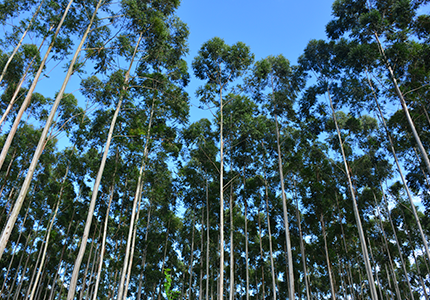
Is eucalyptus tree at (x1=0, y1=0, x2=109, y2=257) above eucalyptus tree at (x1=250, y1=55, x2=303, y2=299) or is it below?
below

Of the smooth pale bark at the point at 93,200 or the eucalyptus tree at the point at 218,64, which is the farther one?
the eucalyptus tree at the point at 218,64

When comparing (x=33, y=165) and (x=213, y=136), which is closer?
(x=33, y=165)

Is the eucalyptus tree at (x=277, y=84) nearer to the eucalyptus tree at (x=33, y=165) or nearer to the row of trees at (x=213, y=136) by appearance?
the row of trees at (x=213, y=136)

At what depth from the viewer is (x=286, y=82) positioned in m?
13.2

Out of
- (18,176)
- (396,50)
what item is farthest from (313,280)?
(18,176)

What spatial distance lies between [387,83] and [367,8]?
347 cm

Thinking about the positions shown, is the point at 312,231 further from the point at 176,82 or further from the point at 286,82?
the point at 176,82

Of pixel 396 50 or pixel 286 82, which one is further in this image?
pixel 286 82

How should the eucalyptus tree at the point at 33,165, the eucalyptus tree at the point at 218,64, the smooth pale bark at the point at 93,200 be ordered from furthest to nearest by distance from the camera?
1. the eucalyptus tree at the point at 218,64
2. the smooth pale bark at the point at 93,200
3. the eucalyptus tree at the point at 33,165

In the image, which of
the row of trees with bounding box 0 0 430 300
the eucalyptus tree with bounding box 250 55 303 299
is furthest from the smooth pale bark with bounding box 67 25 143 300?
the eucalyptus tree with bounding box 250 55 303 299

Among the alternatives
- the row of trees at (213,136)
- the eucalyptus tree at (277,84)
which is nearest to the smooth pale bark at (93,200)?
the row of trees at (213,136)

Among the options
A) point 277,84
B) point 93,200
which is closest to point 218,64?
point 277,84

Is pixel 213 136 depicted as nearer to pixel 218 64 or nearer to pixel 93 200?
pixel 218 64

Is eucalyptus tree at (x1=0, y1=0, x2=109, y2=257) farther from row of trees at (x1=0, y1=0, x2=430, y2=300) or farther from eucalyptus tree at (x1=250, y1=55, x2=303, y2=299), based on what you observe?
eucalyptus tree at (x1=250, y1=55, x2=303, y2=299)
